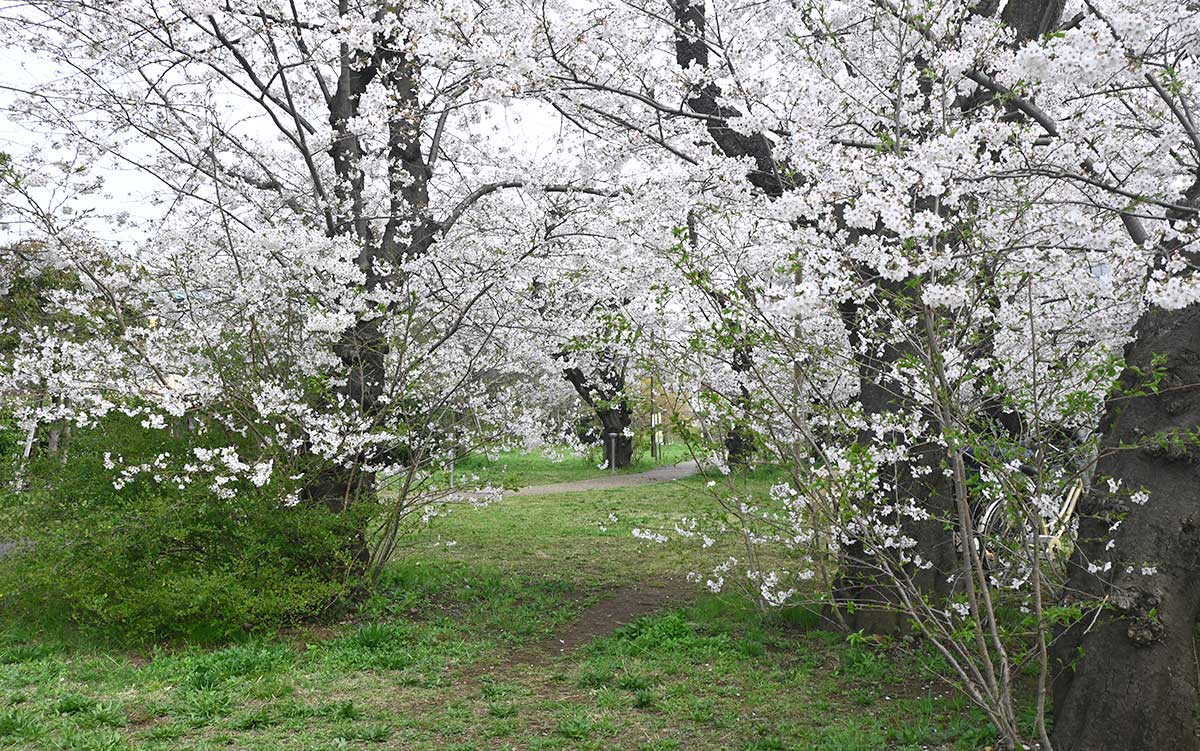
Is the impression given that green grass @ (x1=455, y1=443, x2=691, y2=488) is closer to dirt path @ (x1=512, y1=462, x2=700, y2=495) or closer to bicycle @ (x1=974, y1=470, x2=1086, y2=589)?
dirt path @ (x1=512, y1=462, x2=700, y2=495)

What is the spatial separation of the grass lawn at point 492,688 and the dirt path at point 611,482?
861cm

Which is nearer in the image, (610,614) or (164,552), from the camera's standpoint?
(164,552)

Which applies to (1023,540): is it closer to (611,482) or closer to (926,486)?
(926,486)

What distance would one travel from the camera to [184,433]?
6.28 metres

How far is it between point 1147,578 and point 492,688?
3.21 metres

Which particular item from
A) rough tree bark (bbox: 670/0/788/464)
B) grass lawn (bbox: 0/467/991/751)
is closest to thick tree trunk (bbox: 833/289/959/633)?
grass lawn (bbox: 0/467/991/751)

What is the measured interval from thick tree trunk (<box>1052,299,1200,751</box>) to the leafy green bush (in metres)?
4.47

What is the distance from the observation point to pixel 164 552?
575cm

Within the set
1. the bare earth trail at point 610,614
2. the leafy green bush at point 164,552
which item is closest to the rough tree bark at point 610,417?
the bare earth trail at point 610,614

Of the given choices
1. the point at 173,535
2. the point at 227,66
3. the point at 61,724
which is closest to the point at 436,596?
the point at 173,535

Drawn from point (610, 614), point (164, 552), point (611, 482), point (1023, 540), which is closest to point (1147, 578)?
point (1023, 540)

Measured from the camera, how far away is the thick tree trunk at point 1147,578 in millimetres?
3287

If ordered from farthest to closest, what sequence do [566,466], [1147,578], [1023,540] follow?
[566,466], [1023,540], [1147,578]

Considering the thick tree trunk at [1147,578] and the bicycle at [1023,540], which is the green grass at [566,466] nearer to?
the bicycle at [1023,540]
